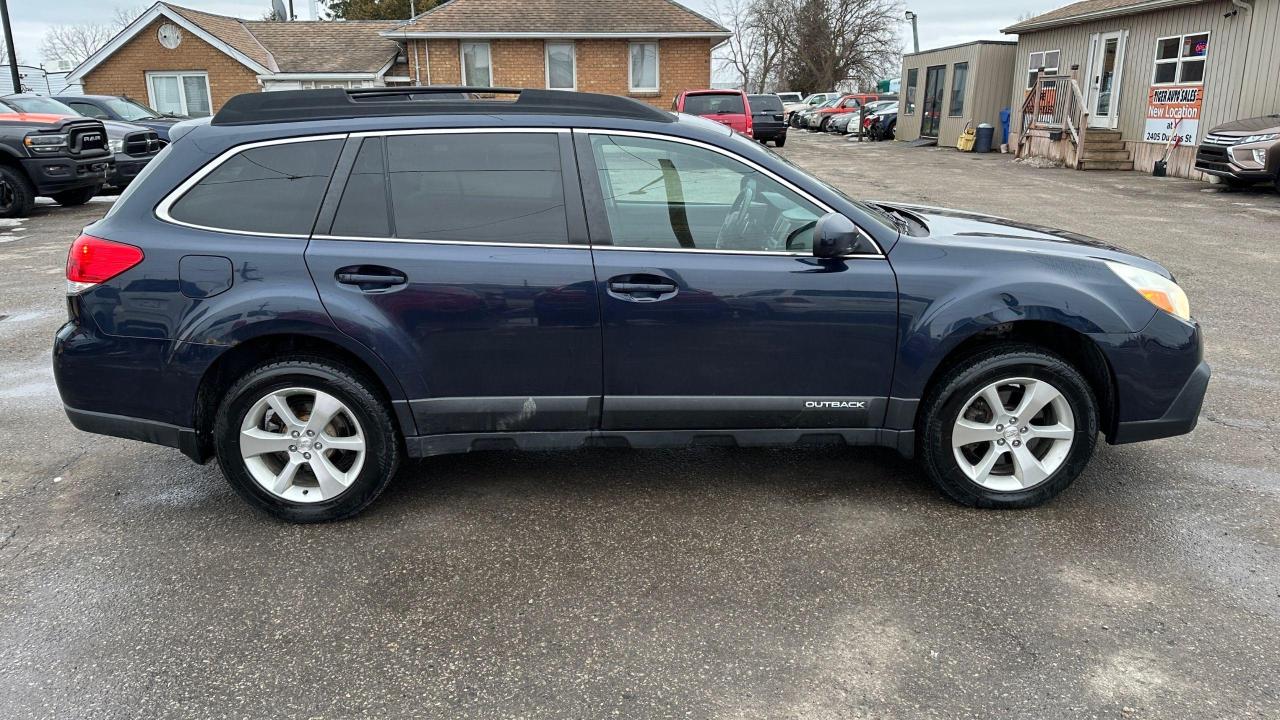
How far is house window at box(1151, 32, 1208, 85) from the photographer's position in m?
17.4

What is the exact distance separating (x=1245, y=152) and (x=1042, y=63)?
31.3 ft

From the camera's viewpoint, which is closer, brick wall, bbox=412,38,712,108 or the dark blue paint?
the dark blue paint

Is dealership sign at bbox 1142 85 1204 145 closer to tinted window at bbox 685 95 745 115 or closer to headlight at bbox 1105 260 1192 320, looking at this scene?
tinted window at bbox 685 95 745 115

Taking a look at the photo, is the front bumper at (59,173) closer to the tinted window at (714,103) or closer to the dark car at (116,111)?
the dark car at (116,111)

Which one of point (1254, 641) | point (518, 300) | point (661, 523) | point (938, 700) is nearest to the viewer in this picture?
point (938, 700)

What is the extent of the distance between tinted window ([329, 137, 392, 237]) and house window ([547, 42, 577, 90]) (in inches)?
1039

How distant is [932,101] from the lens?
2908 centimetres

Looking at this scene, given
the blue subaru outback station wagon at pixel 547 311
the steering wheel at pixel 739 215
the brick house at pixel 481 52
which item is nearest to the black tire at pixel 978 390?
the blue subaru outback station wagon at pixel 547 311

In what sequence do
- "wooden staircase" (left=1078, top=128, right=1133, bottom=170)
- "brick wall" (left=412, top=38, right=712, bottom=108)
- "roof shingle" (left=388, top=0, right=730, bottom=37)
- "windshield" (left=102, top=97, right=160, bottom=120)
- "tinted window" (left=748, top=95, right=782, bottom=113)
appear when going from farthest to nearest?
"brick wall" (left=412, top=38, right=712, bottom=108) → "roof shingle" (left=388, top=0, right=730, bottom=37) → "tinted window" (left=748, top=95, right=782, bottom=113) → "wooden staircase" (left=1078, top=128, right=1133, bottom=170) → "windshield" (left=102, top=97, right=160, bottom=120)

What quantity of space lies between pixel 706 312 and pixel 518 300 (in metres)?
0.74

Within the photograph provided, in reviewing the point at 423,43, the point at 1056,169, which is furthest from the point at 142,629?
the point at 423,43

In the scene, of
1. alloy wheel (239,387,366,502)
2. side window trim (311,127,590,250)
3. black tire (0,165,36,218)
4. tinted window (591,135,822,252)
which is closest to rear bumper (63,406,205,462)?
alloy wheel (239,387,366,502)

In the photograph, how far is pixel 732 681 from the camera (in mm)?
2727

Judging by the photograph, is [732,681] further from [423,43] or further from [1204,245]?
[423,43]
